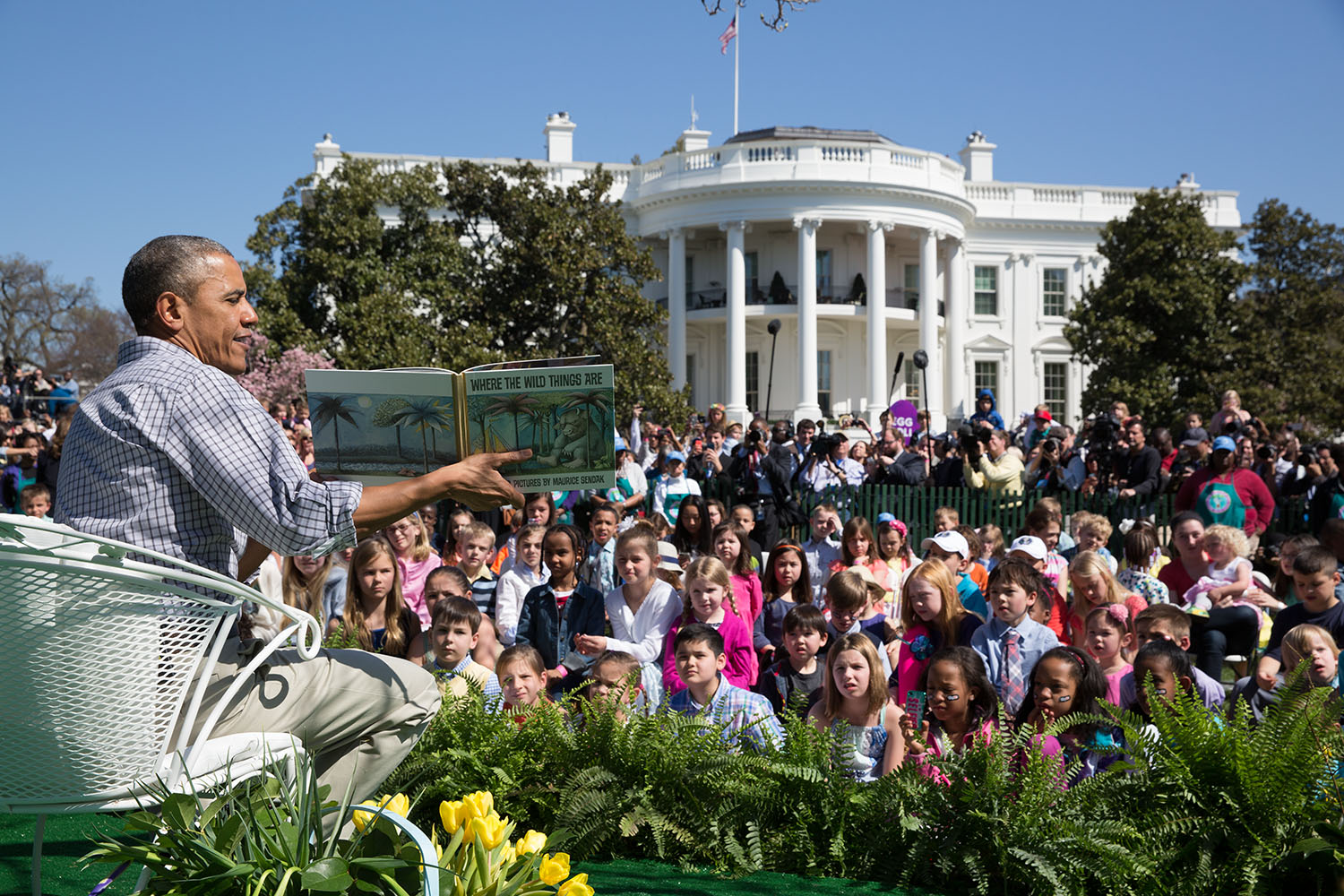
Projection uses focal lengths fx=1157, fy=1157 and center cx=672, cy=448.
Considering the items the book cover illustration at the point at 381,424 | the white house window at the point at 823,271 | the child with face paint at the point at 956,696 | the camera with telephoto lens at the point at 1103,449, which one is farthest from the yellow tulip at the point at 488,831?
the white house window at the point at 823,271

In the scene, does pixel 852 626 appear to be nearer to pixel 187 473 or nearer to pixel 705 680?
pixel 705 680

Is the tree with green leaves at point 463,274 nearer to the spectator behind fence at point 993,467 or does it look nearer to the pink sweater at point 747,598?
the spectator behind fence at point 993,467

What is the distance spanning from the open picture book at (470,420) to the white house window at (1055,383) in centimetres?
5080

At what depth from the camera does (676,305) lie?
148ft

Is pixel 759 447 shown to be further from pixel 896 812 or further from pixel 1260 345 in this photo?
pixel 1260 345

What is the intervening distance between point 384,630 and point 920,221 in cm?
4103

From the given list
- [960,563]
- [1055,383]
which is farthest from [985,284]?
[960,563]

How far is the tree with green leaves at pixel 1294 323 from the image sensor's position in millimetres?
34500

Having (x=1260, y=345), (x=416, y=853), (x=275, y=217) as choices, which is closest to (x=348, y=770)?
(x=416, y=853)

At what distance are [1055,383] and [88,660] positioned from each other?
173 feet

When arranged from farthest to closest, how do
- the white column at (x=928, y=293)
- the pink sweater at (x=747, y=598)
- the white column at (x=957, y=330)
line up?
1. the white column at (x=957, y=330)
2. the white column at (x=928, y=293)
3. the pink sweater at (x=747, y=598)

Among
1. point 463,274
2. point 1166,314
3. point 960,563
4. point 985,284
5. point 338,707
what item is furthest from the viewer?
point 985,284

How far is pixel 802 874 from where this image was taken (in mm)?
4328

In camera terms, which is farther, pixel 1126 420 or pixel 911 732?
pixel 1126 420
